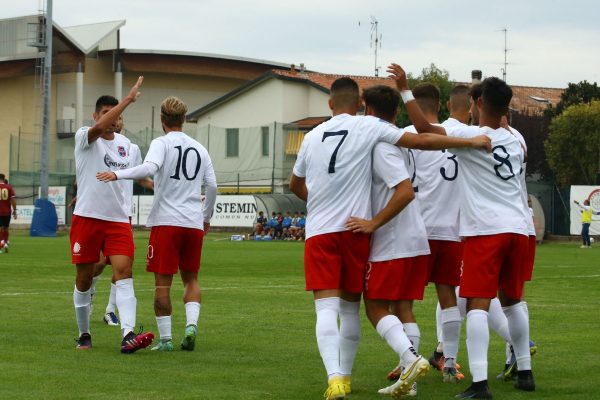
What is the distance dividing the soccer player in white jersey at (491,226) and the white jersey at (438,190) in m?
0.74

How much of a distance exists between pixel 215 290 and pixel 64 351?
8039 millimetres

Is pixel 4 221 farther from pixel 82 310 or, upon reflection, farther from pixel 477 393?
pixel 477 393

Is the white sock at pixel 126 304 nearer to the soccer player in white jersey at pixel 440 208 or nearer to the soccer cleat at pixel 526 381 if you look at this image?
the soccer player in white jersey at pixel 440 208

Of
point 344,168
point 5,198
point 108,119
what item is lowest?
point 5,198

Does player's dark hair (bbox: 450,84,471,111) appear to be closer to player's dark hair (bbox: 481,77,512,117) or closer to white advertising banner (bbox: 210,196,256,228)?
player's dark hair (bbox: 481,77,512,117)

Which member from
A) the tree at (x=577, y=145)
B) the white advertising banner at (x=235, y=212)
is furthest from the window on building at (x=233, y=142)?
the tree at (x=577, y=145)

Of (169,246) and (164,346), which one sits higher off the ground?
(169,246)

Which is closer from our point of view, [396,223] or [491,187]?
[396,223]

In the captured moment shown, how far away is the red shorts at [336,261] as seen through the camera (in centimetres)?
785

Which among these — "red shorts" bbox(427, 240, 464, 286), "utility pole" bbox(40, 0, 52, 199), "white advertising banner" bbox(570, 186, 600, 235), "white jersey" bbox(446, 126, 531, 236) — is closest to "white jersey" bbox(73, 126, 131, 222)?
"red shorts" bbox(427, 240, 464, 286)

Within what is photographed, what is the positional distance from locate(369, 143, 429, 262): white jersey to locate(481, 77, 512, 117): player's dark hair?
74 cm

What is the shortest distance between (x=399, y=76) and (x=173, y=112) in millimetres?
3194

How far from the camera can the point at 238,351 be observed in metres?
10.6

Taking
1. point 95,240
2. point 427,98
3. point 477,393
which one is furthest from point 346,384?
point 95,240
